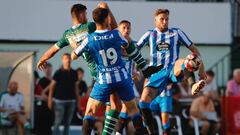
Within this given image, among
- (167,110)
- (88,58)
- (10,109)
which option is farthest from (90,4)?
(88,58)

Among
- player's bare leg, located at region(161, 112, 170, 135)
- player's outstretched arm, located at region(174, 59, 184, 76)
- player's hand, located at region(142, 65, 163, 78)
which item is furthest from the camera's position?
player's bare leg, located at region(161, 112, 170, 135)

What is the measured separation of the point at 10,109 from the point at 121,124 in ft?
18.7

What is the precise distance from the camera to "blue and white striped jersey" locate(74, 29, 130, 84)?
47.9 feet

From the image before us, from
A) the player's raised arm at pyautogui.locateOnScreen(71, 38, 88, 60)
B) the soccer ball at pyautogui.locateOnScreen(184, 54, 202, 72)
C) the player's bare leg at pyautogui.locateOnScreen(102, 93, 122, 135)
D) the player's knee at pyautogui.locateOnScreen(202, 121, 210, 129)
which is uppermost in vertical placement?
the player's raised arm at pyautogui.locateOnScreen(71, 38, 88, 60)

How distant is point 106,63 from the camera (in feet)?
48.4

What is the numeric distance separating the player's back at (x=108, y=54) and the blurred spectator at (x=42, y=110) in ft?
24.2

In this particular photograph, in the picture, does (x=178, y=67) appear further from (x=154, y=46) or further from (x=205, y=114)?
(x=205, y=114)

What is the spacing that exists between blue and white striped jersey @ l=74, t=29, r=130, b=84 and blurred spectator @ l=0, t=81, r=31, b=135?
7.07 metres

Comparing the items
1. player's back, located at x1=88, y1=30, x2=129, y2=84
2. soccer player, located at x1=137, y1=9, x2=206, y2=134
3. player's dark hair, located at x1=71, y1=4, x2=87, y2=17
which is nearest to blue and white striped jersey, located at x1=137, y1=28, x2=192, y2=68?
soccer player, located at x1=137, y1=9, x2=206, y2=134

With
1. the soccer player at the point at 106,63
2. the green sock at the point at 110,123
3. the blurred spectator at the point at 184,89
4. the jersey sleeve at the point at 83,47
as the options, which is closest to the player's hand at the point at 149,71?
the soccer player at the point at 106,63

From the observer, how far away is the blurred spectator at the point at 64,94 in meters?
21.3

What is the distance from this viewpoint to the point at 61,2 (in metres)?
25.0

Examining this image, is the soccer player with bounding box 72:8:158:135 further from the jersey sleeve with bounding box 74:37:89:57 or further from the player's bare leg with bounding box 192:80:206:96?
the player's bare leg with bounding box 192:80:206:96

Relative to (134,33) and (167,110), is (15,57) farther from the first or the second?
(167,110)
